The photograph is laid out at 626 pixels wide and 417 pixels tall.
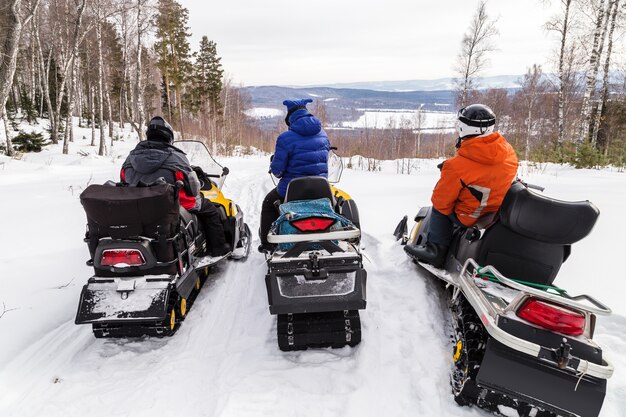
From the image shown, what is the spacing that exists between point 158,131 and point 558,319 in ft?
12.0

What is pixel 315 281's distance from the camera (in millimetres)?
2715

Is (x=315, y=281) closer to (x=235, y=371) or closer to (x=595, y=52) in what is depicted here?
(x=235, y=371)

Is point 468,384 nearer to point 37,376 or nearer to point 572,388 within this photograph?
point 572,388

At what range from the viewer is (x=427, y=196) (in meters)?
7.49

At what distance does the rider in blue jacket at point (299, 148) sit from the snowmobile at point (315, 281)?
3.69ft

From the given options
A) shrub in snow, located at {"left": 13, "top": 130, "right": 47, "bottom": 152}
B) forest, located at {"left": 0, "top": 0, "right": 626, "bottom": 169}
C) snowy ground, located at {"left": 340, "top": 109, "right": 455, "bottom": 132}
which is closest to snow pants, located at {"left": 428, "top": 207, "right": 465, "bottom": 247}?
forest, located at {"left": 0, "top": 0, "right": 626, "bottom": 169}

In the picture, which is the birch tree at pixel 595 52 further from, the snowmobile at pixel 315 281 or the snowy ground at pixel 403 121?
the snowmobile at pixel 315 281

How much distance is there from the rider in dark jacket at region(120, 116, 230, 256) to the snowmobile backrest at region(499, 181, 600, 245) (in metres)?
2.81

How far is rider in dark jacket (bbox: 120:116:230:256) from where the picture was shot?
3490 mm

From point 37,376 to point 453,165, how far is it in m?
3.48

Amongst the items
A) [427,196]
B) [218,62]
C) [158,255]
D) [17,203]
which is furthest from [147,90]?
[158,255]

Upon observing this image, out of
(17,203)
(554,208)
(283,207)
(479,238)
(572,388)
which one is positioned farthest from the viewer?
(17,203)

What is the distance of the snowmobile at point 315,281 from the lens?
268 centimetres

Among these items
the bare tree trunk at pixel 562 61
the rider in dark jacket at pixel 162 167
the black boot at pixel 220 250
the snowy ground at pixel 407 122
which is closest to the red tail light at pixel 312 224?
the rider in dark jacket at pixel 162 167
